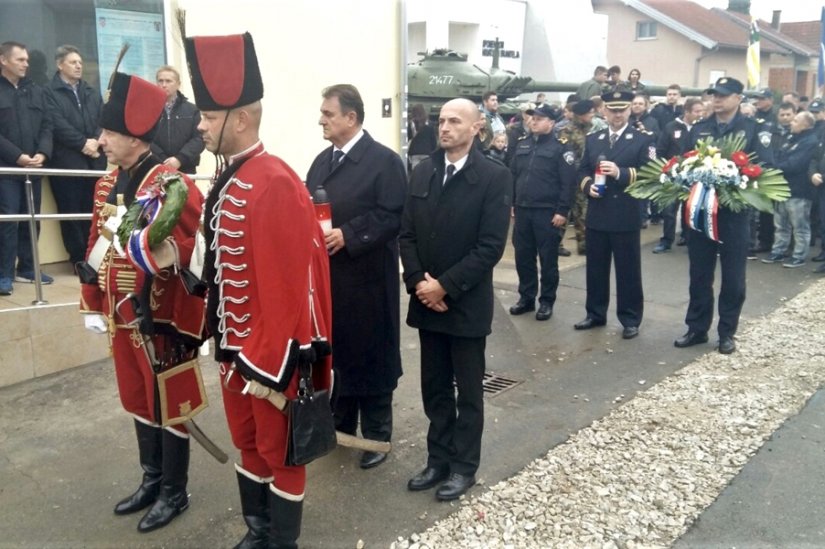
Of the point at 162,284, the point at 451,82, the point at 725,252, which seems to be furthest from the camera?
the point at 451,82

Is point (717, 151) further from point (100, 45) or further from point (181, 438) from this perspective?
point (100, 45)

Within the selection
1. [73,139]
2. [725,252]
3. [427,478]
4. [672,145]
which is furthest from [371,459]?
[672,145]

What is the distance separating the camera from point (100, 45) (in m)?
6.85

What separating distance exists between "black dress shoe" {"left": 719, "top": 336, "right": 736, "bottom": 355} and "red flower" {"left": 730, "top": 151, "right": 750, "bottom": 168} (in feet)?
4.71

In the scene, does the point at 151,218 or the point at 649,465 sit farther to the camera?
the point at 649,465

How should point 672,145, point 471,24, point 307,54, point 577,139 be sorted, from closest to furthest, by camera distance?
point 307,54
point 577,139
point 672,145
point 471,24

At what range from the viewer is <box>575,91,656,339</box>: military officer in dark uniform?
6.63 metres

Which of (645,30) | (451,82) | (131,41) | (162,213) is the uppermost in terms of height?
(645,30)

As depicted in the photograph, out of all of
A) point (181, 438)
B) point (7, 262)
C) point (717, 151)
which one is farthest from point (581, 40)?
point (181, 438)

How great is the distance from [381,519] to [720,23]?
40.3 meters

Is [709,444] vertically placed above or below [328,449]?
below

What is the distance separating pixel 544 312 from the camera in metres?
7.27

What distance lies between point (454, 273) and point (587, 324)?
360 centimetres

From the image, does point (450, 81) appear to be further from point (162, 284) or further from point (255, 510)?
point (255, 510)
